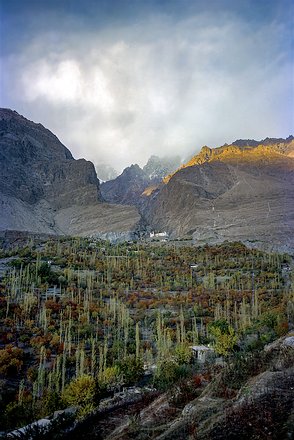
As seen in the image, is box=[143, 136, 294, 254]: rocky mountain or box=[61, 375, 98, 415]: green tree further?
box=[143, 136, 294, 254]: rocky mountain

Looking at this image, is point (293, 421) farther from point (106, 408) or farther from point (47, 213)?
point (47, 213)

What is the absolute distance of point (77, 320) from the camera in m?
50.3

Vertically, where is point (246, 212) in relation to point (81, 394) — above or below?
above

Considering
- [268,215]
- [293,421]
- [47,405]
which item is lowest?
[47,405]

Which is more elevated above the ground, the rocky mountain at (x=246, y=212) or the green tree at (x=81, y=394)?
the rocky mountain at (x=246, y=212)

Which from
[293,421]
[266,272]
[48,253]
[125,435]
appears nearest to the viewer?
[293,421]

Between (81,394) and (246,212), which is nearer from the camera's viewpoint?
(81,394)

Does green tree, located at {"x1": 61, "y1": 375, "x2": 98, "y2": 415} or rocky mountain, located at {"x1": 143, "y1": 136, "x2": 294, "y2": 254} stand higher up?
rocky mountain, located at {"x1": 143, "y1": 136, "x2": 294, "y2": 254}

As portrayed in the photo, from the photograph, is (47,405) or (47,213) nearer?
(47,405)

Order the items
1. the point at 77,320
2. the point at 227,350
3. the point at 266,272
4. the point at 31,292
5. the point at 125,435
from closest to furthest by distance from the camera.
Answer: the point at 125,435, the point at 227,350, the point at 77,320, the point at 31,292, the point at 266,272

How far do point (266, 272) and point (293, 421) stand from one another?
71.5m

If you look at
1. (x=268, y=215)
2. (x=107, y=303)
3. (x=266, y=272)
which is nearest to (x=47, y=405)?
(x=107, y=303)

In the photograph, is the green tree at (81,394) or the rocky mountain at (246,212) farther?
the rocky mountain at (246,212)

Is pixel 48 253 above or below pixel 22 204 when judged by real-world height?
below
